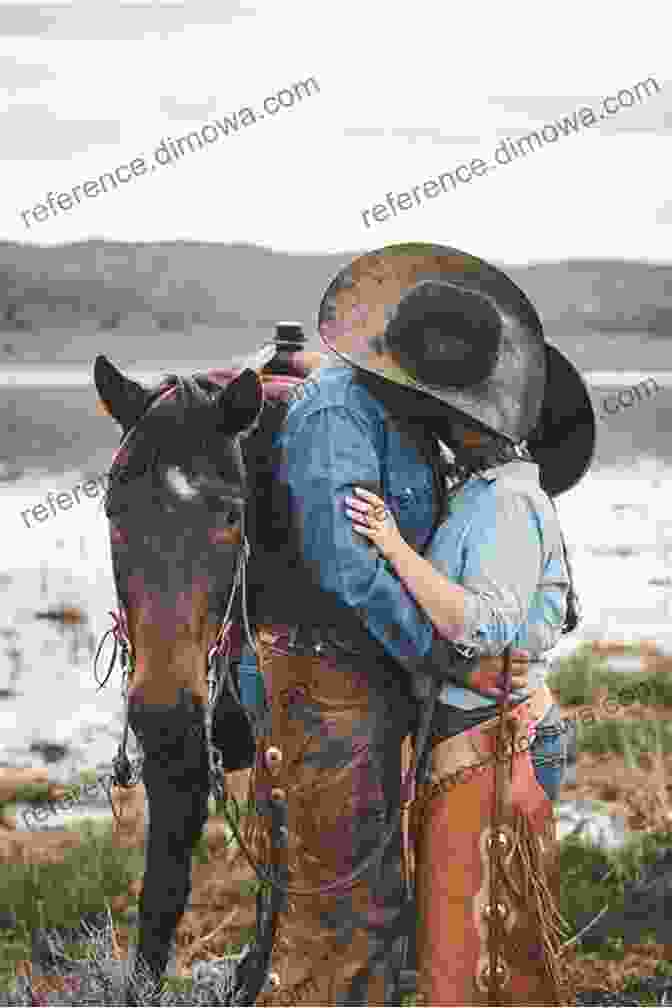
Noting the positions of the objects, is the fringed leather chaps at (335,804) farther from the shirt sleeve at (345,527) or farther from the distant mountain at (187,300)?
the distant mountain at (187,300)

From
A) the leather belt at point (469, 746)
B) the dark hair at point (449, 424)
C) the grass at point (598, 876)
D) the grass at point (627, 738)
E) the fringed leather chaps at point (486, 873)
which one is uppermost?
the dark hair at point (449, 424)

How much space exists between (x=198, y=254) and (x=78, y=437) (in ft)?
1.72

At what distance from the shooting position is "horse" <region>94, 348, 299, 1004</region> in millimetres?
2145

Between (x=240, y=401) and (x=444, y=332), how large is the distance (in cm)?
39

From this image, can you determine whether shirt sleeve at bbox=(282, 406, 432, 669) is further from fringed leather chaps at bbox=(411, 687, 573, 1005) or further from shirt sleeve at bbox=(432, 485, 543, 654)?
fringed leather chaps at bbox=(411, 687, 573, 1005)

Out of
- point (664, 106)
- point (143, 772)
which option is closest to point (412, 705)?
point (143, 772)

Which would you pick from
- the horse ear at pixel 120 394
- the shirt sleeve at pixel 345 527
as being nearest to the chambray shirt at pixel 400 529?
the shirt sleeve at pixel 345 527

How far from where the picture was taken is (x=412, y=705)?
7.87 feet

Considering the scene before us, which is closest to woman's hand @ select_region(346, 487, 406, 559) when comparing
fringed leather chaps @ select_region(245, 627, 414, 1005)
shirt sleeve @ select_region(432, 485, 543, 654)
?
shirt sleeve @ select_region(432, 485, 543, 654)

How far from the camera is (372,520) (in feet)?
7.27

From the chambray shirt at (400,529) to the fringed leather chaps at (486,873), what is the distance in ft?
0.33

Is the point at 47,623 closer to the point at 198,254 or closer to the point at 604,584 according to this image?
the point at 198,254

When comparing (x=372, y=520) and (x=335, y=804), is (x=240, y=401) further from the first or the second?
(x=335, y=804)

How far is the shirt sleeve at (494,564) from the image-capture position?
7.26 ft
